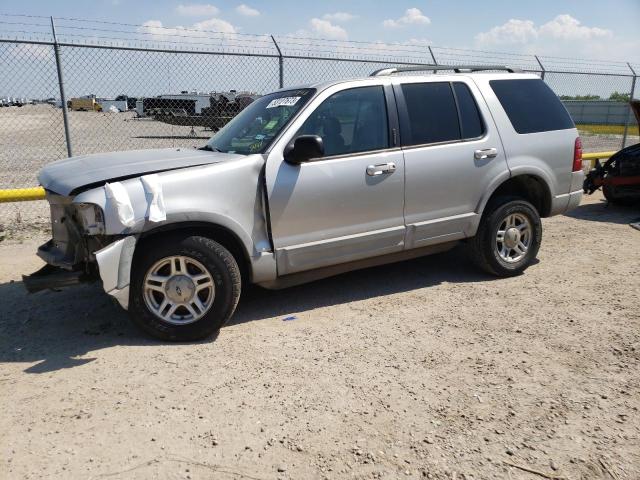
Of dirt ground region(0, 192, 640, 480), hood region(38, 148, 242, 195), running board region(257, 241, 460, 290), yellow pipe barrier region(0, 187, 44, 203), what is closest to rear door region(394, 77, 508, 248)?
running board region(257, 241, 460, 290)

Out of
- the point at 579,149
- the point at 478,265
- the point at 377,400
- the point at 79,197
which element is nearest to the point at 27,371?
the point at 79,197

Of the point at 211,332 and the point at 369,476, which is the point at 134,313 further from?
the point at 369,476

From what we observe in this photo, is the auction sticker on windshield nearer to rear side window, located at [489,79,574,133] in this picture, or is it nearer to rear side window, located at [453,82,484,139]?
rear side window, located at [453,82,484,139]

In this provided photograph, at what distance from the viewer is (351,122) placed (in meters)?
4.62

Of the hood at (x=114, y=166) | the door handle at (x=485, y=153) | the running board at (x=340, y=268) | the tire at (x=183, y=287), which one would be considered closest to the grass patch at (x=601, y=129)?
the door handle at (x=485, y=153)

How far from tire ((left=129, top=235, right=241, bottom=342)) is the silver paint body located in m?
0.17

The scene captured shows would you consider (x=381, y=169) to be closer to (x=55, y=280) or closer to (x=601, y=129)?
(x=55, y=280)

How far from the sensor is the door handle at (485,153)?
16.7 feet

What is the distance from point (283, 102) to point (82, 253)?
6.85ft

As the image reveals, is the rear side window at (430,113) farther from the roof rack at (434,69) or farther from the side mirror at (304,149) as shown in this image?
the side mirror at (304,149)

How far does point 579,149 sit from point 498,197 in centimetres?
113

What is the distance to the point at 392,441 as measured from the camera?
2.85 metres

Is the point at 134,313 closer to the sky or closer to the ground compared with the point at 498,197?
closer to the ground

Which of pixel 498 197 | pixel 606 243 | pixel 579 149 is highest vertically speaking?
pixel 579 149
